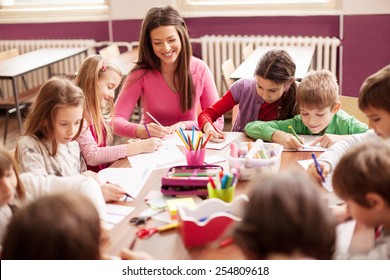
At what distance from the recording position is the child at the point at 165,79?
92.7 inches

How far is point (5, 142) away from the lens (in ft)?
14.4

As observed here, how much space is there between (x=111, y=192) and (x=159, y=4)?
3410 mm

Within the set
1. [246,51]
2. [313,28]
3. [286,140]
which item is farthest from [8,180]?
[313,28]

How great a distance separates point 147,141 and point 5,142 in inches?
111

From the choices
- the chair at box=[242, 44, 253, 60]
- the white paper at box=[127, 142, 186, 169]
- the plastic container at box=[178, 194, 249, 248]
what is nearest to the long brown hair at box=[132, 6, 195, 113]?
the white paper at box=[127, 142, 186, 169]

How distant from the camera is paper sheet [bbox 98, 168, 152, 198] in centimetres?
162

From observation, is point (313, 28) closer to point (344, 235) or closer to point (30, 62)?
point (30, 62)

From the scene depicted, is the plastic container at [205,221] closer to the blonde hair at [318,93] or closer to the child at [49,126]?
the child at [49,126]

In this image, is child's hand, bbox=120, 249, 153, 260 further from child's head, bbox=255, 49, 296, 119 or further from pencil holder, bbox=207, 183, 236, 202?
child's head, bbox=255, 49, 296, 119

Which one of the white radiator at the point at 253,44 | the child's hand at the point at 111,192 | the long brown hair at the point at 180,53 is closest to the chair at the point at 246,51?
the white radiator at the point at 253,44

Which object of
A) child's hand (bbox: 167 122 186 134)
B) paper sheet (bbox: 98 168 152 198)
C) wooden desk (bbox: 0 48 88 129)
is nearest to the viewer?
paper sheet (bbox: 98 168 152 198)

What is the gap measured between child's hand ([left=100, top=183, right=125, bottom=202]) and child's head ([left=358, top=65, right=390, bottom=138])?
78 cm

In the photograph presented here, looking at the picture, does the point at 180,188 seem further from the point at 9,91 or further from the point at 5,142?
the point at 9,91

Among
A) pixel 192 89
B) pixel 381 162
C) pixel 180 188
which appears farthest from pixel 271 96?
pixel 381 162
